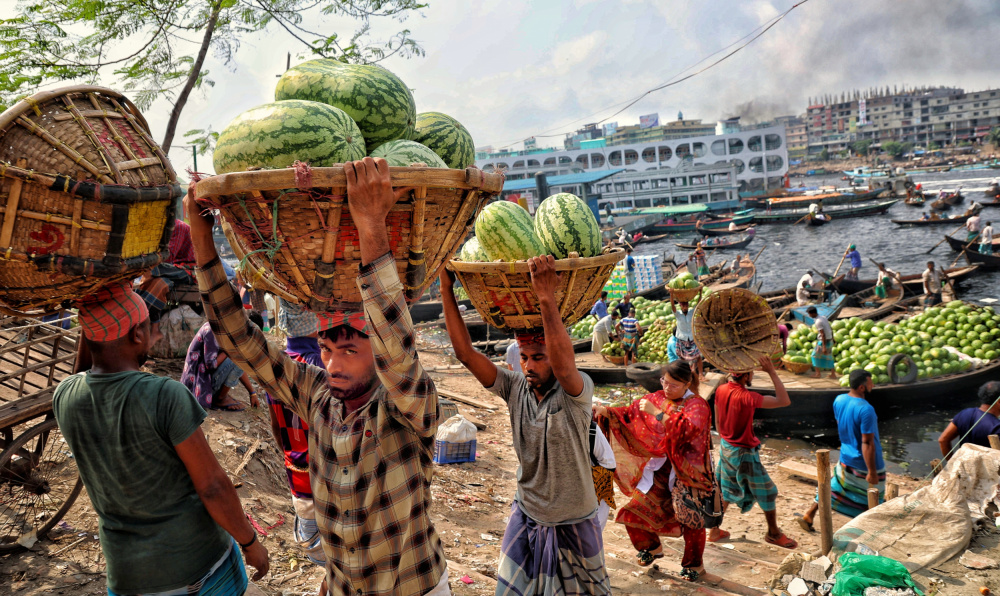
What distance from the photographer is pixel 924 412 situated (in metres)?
11.5

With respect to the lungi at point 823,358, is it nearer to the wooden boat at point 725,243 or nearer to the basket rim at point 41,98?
the basket rim at point 41,98

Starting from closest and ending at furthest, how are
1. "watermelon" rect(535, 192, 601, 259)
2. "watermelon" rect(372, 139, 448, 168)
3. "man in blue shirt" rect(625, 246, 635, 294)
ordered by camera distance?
"watermelon" rect(372, 139, 448, 168)
"watermelon" rect(535, 192, 601, 259)
"man in blue shirt" rect(625, 246, 635, 294)

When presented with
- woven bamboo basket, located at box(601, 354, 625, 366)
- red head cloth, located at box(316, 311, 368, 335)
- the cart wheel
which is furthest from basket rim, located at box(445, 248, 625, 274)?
woven bamboo basket, located at box(601, 354, 625, 366)

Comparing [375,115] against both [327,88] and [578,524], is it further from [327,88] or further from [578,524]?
[578,524]

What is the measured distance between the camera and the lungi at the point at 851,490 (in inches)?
246

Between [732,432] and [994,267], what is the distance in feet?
85.0

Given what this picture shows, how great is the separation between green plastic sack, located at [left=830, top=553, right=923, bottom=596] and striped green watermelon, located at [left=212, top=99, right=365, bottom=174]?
4.16 metres

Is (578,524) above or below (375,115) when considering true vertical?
below

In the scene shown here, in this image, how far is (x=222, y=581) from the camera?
2701 mm

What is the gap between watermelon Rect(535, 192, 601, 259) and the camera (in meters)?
3.21

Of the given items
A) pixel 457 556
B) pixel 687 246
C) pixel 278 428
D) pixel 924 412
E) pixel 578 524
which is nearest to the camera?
pixel 578 524

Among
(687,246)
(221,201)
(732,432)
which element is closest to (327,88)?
(221,201)

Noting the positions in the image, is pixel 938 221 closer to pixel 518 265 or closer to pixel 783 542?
pixel 783 542

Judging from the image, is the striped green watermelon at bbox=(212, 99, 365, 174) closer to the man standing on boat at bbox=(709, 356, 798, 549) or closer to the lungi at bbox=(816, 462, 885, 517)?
the man standing on boat at bbox=(709, 356, 798, 549)
